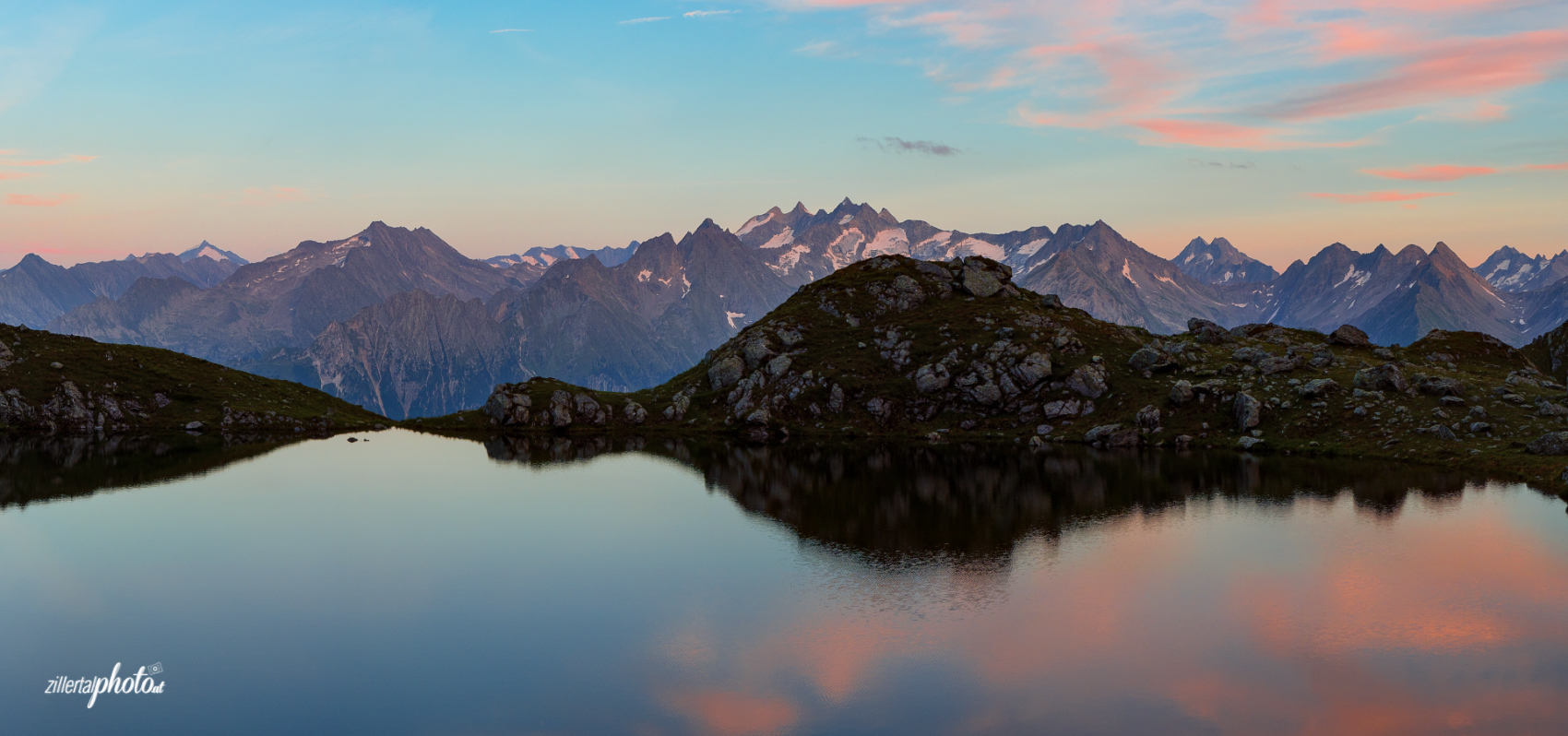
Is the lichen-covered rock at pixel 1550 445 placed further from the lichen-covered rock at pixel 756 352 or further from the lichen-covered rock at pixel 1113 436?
the lichen-covered rock at pixel 756 352

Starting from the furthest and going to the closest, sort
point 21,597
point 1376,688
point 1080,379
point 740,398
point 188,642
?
point 740,398 → point 1080,379 → point 21,597 → point 188,642 → point 1376,688

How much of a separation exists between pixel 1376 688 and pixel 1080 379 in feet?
385

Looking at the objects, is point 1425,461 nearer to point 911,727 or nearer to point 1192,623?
point 1192,623

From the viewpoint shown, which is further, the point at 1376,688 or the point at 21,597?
the point at 21,597

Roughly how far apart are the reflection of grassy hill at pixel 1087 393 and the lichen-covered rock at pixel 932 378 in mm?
393

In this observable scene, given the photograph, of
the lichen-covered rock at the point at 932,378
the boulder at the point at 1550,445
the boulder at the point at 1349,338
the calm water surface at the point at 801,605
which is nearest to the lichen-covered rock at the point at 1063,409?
the lichen-covered rock at the point at 932,378

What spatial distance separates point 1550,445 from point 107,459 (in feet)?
651

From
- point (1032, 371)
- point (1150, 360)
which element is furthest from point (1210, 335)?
point (1032, 371)

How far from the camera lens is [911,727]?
44.5m

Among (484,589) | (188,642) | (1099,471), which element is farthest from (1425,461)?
(188,642)

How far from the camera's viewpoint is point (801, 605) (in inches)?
2544

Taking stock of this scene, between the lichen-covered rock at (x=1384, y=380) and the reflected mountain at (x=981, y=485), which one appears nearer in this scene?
the reflected mountain at (x=981, y=485)

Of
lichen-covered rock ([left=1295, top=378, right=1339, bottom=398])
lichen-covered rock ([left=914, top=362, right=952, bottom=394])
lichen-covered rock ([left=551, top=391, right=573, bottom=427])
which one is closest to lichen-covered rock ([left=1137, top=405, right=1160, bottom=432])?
lichen-covered rock ([left=1295, top=378, right=1339, bottom=398])

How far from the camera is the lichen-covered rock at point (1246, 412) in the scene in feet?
470
